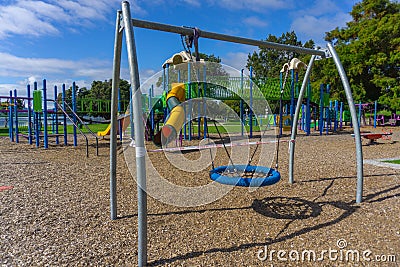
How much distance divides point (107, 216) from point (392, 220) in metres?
3.26

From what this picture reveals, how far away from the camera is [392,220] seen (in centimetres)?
318

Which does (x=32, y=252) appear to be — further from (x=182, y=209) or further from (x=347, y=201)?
(x=347, y=201)

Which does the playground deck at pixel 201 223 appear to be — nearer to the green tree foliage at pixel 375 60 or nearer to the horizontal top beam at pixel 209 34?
the horizontal top beam at pixel 209 34

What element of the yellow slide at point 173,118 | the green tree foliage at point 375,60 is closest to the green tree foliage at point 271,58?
the green tree foliage at point 375,60

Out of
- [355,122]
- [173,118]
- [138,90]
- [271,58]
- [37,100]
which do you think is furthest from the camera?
[271,58]

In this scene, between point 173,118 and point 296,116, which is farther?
point 173,118

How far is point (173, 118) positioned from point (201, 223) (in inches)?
220

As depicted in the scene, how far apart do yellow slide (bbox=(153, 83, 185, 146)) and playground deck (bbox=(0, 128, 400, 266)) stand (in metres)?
3.23

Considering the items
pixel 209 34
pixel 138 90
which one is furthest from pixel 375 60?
pixel 138 90

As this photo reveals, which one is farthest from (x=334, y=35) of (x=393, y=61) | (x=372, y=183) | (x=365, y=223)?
(x=365, y=223)

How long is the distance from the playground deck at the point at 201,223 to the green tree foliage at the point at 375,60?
21.4 meters

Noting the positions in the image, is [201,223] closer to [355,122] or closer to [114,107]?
[114,107]

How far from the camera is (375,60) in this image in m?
23.4

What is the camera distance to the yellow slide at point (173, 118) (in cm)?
837
